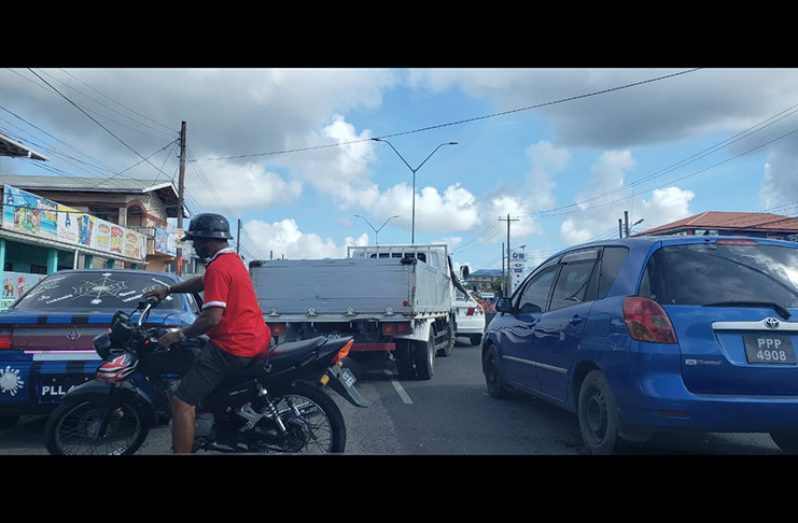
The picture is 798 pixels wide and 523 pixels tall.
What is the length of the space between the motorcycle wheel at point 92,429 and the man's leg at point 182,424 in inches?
23.4

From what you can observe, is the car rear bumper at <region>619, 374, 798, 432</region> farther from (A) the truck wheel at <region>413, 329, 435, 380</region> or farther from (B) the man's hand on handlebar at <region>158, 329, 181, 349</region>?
(A) the truck wheel at <region>413, 329, 435, 380</region>

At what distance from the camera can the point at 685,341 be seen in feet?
13.0

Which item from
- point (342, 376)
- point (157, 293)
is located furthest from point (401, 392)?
point (157, 293)

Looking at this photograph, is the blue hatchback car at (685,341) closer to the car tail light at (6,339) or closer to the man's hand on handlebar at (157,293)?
the man's hand on handlebar at (157,293)

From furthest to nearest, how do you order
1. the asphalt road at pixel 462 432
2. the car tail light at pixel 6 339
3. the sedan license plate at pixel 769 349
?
1. the asphalt road at pixel 462 432
2. the car tail light at pixel 6 339
3. the sedan license plate at pixel 769 349

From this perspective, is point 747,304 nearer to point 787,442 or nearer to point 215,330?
point 787,442

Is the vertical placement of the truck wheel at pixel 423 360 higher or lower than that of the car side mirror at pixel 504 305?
lower

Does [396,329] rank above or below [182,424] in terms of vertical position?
above

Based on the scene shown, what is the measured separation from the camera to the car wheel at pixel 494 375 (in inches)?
289

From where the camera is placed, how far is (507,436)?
5547mm

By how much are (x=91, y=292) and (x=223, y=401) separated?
2.74m

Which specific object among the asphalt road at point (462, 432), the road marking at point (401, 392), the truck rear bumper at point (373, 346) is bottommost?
the road marking at point (401, 392)

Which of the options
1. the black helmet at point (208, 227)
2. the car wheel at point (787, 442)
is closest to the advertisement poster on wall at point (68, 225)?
the black helmet at point (208, 227)
